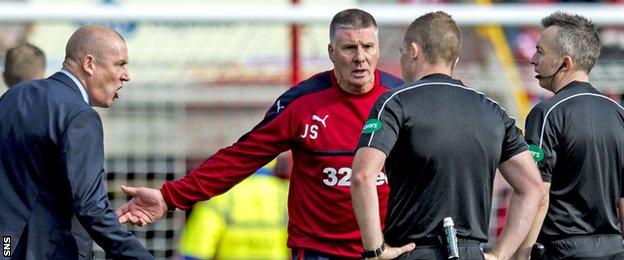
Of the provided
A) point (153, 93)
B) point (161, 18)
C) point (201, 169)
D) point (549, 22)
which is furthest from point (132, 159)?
point (549, 22)

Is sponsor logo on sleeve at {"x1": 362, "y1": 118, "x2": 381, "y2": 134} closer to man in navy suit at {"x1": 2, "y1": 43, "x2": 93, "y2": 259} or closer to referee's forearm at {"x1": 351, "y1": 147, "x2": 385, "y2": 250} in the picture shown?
referee's forearm at {"x1": 351, "y1": 147, "x2": 385, "y2": 250}

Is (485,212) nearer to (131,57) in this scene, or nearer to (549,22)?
(549,22)

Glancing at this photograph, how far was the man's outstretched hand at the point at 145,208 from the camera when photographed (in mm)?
7023

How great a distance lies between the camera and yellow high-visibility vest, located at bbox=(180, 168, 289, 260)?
32.1 feet

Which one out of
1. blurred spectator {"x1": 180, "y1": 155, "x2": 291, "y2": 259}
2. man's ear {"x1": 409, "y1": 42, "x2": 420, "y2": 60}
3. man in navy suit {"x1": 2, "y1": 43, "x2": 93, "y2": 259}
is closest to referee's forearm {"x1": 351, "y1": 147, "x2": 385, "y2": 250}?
man's ear {"x1": 409, "y1": 42, "x2": 420, "y2": 60}

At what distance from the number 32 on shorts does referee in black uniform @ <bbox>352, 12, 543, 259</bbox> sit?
0.88 meters

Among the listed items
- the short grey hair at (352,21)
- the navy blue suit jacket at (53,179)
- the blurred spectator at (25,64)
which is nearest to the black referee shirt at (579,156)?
the short grey hair at (352,21)

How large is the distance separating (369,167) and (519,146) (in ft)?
2.76

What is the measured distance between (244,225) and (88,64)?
142 inches

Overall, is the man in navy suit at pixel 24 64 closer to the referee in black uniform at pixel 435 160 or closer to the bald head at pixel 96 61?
the bald head at pixel 96 61

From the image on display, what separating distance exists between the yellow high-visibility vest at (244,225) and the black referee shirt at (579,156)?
129 inches

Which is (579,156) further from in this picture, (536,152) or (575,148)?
(536,152)

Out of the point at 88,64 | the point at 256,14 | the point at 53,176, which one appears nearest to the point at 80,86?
the point at 88,64

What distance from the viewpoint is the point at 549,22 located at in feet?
22.8
